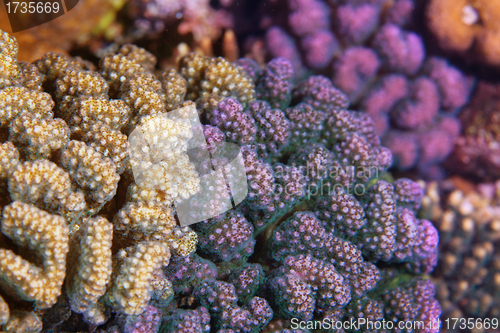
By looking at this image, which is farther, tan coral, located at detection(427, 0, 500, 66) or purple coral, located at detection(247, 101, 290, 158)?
tan coral, located at detection(427, 0, 500, 66)

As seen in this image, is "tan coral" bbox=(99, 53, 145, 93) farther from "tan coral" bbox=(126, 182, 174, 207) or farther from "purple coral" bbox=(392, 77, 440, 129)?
"purple coral" bbox=(392, 77, 440, 129)

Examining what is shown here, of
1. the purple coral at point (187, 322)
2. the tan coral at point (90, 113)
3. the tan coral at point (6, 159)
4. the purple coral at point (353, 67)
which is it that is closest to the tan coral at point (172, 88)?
the tan coral at point (90, 113)

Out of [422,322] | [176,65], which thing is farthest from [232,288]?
[176,65]

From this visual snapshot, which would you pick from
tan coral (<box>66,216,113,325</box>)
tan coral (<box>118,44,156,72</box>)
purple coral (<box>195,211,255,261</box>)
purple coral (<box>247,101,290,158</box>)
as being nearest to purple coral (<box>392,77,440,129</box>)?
purple coral (<box>247,101,290,158</box>)

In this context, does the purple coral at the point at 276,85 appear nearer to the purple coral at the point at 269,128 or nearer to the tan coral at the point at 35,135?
the purple coral at the point at 269,128

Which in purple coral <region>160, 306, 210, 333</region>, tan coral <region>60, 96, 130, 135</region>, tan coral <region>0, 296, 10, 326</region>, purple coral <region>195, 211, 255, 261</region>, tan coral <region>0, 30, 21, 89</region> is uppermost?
tan coral <region>0, 30, 21, 89</region>

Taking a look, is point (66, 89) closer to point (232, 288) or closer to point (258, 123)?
point (258, 123)
